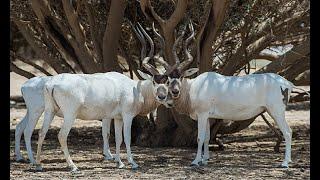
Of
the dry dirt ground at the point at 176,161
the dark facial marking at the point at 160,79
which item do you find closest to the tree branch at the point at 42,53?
the dry dirt ground at the point at 176,161

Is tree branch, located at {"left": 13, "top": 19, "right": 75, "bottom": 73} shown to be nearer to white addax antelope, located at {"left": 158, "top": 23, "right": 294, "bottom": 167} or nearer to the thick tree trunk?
the thick tree trunk

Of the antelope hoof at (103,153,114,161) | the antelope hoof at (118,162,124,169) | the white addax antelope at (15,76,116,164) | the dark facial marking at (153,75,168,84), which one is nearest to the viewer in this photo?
the antelope hoof at (118,162,124,169)

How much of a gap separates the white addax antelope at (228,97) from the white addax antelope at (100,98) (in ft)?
1.36

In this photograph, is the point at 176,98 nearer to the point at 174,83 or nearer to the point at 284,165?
the point at 174,83

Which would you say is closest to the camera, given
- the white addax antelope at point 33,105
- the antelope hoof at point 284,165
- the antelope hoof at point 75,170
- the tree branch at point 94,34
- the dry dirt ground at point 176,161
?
the dry dirt ground at point 176,161

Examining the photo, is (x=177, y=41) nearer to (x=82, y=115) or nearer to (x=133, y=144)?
(x=82, y=115)

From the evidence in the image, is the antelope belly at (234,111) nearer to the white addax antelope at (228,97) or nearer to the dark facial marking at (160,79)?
the white addax antelope at (228,97)

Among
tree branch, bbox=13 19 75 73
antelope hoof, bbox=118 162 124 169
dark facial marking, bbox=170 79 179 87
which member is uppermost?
tree branch, bbox=13 19 75 73

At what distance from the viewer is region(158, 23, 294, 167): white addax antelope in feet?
33.6

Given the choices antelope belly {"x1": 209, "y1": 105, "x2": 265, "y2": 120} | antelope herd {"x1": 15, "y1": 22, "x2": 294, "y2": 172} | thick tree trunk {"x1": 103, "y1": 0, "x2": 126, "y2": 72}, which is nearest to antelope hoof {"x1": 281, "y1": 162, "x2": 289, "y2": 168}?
antelope herd {"x1": 15, "y1": 22, "x2": 294, "y2": 172}

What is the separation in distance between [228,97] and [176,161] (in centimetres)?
129

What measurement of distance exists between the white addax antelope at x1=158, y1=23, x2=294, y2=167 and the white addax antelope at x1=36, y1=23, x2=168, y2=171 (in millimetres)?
414

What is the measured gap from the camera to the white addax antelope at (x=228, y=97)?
10.2 meters

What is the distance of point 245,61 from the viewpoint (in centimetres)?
1373
